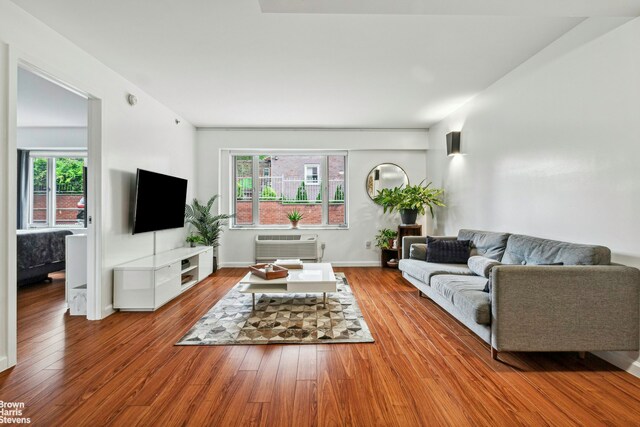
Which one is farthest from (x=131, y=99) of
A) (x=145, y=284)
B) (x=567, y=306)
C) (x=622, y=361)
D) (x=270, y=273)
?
(x=622, y=361)

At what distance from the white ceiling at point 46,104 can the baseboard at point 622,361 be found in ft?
19.1

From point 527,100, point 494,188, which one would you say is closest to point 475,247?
point 494,188

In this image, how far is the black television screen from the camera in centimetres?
377

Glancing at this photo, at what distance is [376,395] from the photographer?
193 cm

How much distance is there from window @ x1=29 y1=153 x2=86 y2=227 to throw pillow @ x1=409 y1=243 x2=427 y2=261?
235 inches

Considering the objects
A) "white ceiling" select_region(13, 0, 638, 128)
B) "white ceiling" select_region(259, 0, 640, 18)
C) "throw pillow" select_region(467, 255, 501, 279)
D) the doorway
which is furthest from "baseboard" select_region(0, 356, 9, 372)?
"throw pillow" select_region(467, 255, 501, 279)

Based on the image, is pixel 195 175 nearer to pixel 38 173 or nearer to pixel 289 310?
pixel 38 173

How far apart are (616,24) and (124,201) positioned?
4.71 m

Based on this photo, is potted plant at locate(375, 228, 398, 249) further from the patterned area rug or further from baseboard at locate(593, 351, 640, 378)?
baseboard at locate(593, 351, 640, 378)

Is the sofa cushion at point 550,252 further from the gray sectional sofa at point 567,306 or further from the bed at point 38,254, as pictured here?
the bed at point 38,254

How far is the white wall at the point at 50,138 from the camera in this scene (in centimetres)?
588

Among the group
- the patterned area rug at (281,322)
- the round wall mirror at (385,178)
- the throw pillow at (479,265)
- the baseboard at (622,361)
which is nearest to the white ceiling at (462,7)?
the throw pillow at (479,265)

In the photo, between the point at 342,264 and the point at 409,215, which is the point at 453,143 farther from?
the point at 342,264

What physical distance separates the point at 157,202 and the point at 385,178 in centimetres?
392
